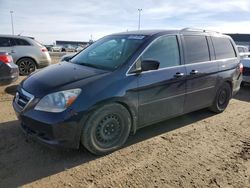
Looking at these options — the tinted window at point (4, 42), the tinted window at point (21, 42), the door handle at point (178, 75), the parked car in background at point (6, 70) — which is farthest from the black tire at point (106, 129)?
the tinted window at point (4, 42)

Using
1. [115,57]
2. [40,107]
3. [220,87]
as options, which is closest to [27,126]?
[40,107]

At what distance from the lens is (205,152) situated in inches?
165

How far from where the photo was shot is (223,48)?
602 centimetres

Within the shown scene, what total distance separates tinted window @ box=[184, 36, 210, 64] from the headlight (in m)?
2.39

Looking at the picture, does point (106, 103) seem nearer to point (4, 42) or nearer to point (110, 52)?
point (110, 52)

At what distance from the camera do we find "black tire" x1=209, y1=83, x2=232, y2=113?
19.5ft

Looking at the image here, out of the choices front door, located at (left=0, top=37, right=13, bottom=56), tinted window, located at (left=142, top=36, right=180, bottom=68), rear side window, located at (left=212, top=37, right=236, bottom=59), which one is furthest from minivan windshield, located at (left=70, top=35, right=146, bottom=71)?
front door, located at (left=0, top=37, right=13, bottom=56)

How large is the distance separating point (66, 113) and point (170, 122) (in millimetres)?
2612

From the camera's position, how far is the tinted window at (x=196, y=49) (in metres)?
5.03

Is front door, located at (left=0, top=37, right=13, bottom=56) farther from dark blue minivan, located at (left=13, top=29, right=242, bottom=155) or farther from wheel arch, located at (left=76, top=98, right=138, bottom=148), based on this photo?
wheel arch, located at (left=76, top=98, right=138, bottom=148)

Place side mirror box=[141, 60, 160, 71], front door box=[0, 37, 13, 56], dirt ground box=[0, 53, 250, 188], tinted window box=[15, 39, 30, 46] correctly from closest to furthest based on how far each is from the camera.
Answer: dirt ground box=[0, 53, 250, 188] < side mirror box=[141, 60, 160, 71] < front door box=[0, 37, 13, 56] < tinted window box=[15, 39, 30, 46]

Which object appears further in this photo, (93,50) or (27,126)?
(93,50)

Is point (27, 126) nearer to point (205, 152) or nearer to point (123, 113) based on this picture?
point (123, 113)

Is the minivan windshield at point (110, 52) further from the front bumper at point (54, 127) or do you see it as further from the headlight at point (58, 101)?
the front bumper at point (54, 127)
